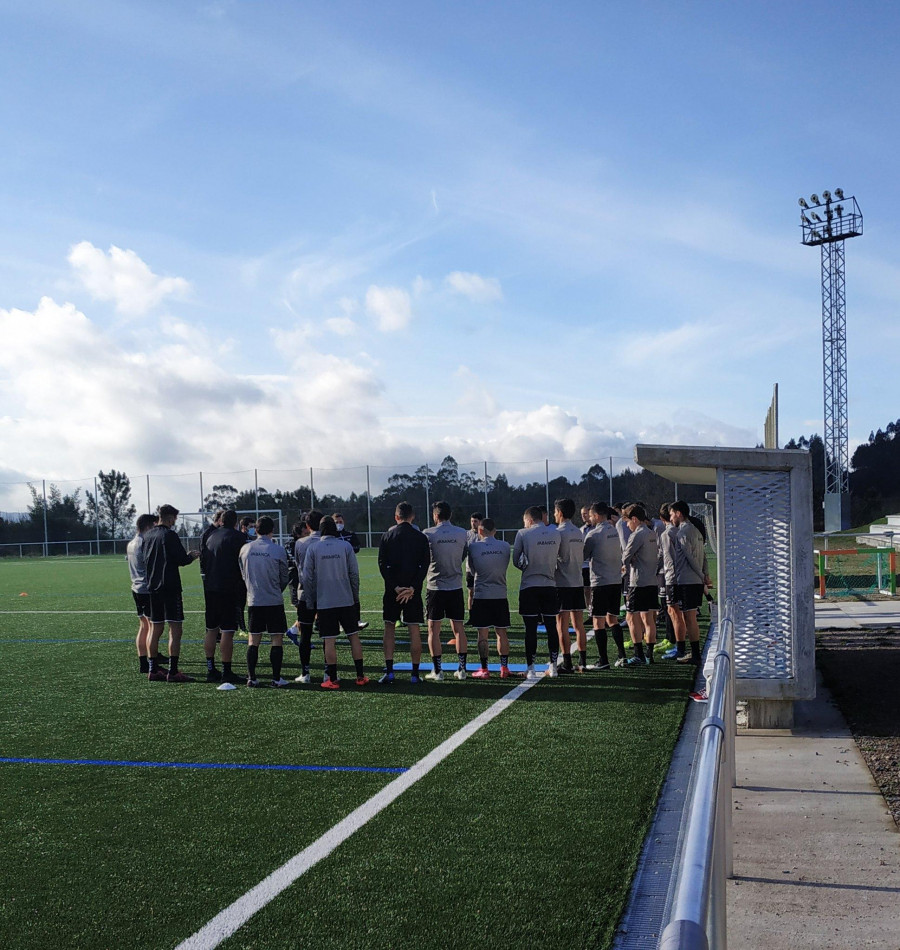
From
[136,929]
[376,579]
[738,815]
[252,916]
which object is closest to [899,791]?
[738,815]

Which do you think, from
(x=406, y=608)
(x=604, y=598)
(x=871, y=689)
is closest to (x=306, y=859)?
(x=406, y=608)

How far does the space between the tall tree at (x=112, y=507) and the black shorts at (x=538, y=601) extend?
48.4 meters

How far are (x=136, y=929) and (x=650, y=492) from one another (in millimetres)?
37583

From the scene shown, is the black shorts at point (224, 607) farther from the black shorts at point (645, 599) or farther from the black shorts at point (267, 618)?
the black shorts at point (645, 599)

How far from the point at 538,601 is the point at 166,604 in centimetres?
411

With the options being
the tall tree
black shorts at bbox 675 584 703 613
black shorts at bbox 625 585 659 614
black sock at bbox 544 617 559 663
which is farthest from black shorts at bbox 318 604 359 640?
the tall tree

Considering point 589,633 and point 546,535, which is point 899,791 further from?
point 589,633

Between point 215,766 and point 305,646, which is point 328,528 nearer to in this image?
point 305,646

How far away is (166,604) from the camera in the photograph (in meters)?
10.2

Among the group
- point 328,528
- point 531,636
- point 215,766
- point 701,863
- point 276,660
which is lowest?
point 215,766

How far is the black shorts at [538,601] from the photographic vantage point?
9.72 m

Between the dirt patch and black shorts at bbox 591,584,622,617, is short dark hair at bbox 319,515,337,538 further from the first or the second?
the dirt patch

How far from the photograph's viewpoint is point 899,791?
5.63 meters

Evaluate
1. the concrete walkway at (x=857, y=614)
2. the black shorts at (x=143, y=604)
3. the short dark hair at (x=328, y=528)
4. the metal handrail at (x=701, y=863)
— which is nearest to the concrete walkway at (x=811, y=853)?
the metal handrail at (x=701, y=863)
